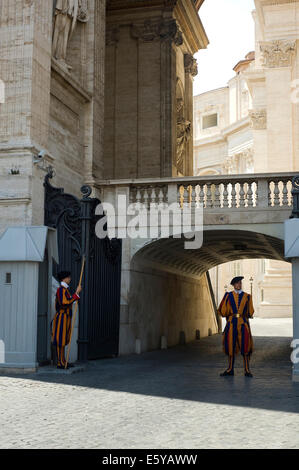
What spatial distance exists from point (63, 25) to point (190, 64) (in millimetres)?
10865

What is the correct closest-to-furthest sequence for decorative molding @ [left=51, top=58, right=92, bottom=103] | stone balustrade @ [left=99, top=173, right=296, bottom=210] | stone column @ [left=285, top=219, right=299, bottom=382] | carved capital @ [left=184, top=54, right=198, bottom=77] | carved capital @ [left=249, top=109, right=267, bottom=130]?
1. stone column @ [left=285, top=219, right=299, bottom=382]
2. stone balustrade @ [left=99, top=173, right=296, bottom=210]
3. decorative molding @ [left=51, top=58, right=92, bottom=103]
4. carved capital @ [left=184, top=54, right=198, bottom=77]
5. carved capital @ [left=249, top=109, right=267, bottom=130]

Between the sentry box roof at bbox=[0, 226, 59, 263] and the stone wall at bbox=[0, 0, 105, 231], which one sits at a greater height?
the stone wall at bbox=[0, 0, 105, 231]

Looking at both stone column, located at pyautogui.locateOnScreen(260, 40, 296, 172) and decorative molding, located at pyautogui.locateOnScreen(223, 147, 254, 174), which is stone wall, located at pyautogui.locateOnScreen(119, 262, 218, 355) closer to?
stone column, located at pyautogui.locateOnScreen(260, 40, 296, 172)

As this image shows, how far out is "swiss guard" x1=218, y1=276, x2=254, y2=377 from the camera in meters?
11.5

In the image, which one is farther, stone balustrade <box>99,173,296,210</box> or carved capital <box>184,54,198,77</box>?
carved capital <box>184,54,198,77</box>

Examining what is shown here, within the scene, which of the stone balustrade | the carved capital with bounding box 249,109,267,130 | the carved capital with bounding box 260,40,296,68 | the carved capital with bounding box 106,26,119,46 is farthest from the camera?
the carved capital with bounding box 249,109,267,130

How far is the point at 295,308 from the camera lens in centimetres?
1086

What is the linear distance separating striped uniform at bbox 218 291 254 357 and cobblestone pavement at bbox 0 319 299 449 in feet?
1.71

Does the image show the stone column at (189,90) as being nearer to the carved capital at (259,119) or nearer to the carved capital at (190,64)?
the carved capital at (190,64)

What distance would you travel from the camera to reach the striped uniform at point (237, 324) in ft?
37.7

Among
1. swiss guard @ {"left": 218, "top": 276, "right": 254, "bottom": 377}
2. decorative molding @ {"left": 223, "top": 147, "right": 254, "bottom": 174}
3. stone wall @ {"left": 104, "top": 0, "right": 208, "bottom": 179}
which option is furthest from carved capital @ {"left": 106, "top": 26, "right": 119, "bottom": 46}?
decorative molding @ {"left": 223, "top": 147, "right": 254, "bottom": 174}

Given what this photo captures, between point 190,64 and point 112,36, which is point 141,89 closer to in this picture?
point 112,36

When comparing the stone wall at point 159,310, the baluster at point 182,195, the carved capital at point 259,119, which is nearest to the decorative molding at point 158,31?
the stone wall at point 159,310
